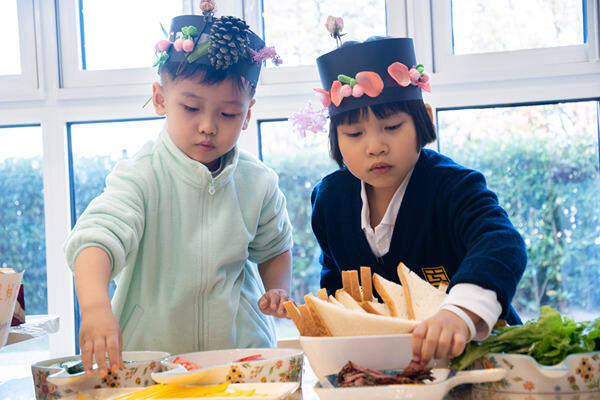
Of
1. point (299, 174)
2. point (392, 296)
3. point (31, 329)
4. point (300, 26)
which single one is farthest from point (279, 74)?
point (392, 296)

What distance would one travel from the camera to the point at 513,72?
198cm

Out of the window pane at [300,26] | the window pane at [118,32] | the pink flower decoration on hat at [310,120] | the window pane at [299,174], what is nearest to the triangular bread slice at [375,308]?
the pink flower decoration on hat at [310,120]

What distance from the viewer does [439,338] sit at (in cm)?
76

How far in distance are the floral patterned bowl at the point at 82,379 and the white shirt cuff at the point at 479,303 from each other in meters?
0.41

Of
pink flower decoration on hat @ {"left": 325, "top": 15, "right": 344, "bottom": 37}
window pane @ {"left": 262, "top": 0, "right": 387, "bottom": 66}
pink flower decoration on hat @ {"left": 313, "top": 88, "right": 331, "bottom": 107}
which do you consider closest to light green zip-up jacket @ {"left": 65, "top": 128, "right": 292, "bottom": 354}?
pink flower decoration on hat @ {"left": 313, "top": 88, "right": 331, "bottom": 107}

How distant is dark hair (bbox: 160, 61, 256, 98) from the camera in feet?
3.94

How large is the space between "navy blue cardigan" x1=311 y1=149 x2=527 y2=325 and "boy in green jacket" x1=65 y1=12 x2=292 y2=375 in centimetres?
18

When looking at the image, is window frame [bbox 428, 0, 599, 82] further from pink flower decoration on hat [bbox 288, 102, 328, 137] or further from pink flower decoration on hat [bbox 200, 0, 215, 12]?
pink flower decoration on hat [bbox 200, 0, 215, 12]

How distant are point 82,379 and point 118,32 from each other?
64.3 inches

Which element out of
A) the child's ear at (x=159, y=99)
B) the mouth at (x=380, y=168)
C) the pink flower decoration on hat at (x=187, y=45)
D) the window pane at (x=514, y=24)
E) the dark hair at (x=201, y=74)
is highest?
the window pane at (x=514, y=24)

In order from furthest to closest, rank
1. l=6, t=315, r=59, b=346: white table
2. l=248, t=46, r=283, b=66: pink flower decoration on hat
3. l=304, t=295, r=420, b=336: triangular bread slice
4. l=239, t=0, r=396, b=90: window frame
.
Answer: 1. l=239, t=0, r=396, b=90: window frame
2. l=248, t=46, r=283, b=66: pink flower decoration on hat
3. l=6, t=315, r=59, b=346: white table
4. l=304, t=295, r=420, b=336: triangular bread slice

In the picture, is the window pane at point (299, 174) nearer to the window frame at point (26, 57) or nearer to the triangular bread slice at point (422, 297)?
the window frame at point (26, 57)

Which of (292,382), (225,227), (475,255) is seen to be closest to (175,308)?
(225,227)

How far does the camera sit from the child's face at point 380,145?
1161mm
